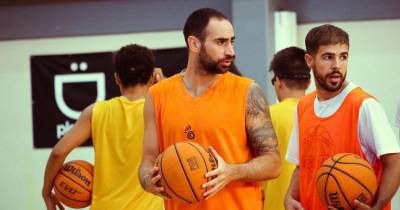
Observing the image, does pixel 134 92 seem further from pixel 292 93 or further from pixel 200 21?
pixel 200 21

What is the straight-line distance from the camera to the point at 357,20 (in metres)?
8.61

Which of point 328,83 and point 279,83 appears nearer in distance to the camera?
point 328,83

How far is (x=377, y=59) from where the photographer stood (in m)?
8.55

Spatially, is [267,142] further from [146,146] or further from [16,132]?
[16,132]

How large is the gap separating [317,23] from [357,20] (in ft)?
1.55

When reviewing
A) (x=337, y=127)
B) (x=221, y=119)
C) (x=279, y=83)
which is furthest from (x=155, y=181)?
(x=279, y=83)

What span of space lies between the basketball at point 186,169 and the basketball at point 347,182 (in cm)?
56

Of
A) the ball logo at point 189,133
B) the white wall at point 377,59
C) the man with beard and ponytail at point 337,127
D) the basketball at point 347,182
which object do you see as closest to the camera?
the basketball at point 347,182

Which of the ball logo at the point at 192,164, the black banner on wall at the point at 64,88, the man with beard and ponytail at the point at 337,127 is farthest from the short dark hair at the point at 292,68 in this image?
the black banner on wall at the point at 64,88

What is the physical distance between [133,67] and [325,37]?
1.57 m

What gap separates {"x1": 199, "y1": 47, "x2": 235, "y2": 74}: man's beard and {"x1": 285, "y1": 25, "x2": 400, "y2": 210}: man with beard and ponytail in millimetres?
A: 494

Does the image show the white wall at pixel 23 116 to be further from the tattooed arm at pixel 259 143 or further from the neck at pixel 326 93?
the tattooed arm at pixel 259 143

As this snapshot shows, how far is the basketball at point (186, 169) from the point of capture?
10.7 ft

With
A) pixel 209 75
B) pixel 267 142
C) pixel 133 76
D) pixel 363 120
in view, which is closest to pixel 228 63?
pixel 209 75
